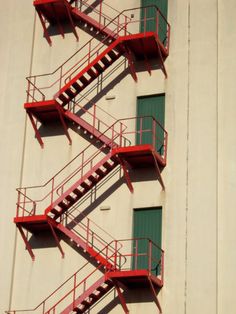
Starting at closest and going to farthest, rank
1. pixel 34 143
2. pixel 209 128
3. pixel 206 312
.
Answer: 1. pixel 206 312
2. pixel 209 128
3. pixel 34 143

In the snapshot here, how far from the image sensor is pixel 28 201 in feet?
126

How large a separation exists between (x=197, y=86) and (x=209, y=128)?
199cm

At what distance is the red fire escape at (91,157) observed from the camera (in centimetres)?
3566

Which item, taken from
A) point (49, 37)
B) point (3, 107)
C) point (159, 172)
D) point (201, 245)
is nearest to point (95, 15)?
point (49, 37)

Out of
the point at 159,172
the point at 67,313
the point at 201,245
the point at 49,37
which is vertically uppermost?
the point at 49,37

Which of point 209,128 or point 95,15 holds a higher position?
point 95,15

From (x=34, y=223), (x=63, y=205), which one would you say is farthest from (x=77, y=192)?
(x=34, y=223)

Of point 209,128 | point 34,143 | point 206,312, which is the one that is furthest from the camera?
point 34,143

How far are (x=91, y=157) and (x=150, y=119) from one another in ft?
9.38

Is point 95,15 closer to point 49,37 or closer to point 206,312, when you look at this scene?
point 49,37

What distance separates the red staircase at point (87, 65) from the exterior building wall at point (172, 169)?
0.47 meters

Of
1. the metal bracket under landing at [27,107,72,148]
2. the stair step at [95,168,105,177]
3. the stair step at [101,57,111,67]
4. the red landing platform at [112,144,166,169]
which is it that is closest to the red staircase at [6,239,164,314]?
the stair step at [95,168,105,177]

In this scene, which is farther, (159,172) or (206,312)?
(159,172)

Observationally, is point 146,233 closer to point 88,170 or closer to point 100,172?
point 100,172
